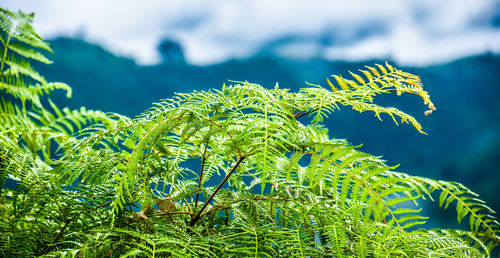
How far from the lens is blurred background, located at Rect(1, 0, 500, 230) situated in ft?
9.54

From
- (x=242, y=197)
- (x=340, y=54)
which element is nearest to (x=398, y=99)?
(x=340, y=54)

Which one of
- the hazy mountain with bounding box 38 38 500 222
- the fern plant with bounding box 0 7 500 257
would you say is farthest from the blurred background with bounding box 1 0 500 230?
the fern plant with bounding box 0 7 500 257

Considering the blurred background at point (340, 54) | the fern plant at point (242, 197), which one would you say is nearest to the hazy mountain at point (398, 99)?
the blurred background at point (340, 54)

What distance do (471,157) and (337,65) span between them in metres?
1.40

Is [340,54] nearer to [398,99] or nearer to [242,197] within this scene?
[398,99]

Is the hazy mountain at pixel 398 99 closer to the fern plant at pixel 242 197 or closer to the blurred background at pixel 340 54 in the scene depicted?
the blurred background at pixel 340 54

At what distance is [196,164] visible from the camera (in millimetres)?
3154

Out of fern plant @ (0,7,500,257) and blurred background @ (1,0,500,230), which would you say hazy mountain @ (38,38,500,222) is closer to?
blurred background @ (1,0,500,230)

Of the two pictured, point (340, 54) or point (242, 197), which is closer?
point (242, 197)

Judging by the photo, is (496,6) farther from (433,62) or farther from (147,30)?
(147,30)

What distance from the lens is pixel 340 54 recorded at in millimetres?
3166

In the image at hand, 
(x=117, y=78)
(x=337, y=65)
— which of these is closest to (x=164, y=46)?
(x=117, y=78)

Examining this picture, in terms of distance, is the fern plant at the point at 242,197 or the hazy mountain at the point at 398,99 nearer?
the fern plant at the point at 242,197

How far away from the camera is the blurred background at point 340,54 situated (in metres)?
2.91
